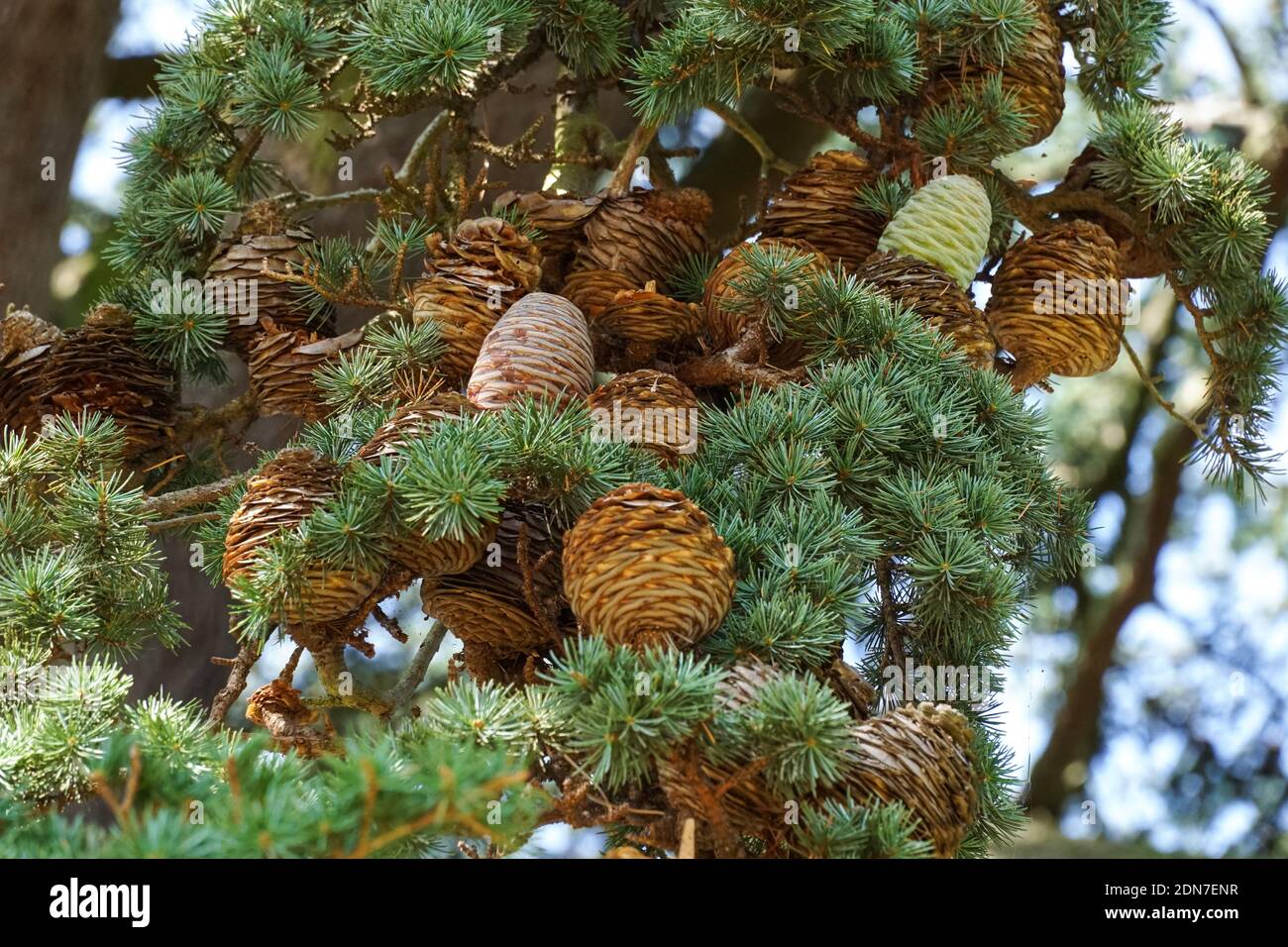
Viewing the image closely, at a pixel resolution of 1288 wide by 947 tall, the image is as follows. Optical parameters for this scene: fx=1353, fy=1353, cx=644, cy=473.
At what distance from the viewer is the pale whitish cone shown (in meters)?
1.35

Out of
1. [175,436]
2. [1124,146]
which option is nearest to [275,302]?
[175,436]

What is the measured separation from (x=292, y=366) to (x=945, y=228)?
671mm

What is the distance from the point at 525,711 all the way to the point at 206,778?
0.68 ft

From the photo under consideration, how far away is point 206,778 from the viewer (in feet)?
2.82

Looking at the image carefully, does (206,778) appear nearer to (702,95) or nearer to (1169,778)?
(702,95)

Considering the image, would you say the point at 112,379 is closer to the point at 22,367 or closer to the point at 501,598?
the point at 22,367

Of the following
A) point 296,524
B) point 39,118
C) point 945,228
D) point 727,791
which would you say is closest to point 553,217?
point 945,228

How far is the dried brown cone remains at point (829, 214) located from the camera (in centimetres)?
143

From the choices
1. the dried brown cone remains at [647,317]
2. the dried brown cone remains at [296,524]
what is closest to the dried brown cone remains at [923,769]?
the dried brown cone remains at [296,524]

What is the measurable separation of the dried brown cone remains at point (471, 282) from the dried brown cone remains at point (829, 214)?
0.91 feet

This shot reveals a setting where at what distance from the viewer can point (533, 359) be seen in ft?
3.84

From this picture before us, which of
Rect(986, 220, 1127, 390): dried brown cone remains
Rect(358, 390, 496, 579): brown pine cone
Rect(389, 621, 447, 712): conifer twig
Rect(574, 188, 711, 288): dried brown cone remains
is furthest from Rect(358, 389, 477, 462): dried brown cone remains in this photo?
Rect(986, 220, 1127, 390): dried brown cone remains

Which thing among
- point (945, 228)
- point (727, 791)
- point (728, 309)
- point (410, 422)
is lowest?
point (727, 791)

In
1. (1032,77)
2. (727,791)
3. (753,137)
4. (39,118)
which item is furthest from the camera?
(39,118)
